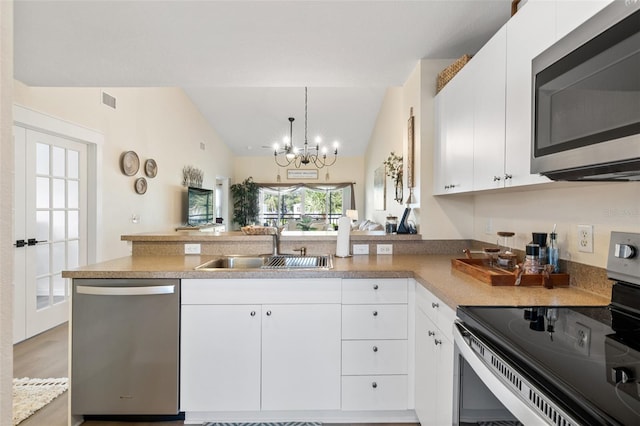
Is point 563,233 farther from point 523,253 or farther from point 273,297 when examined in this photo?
point 273,297

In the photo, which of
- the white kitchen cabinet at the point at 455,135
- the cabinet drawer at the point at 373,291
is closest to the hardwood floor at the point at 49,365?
the cabinet drawer at the point at 373,291

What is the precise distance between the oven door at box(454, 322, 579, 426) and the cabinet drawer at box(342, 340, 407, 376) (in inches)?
26.0

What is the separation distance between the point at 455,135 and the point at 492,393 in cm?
157

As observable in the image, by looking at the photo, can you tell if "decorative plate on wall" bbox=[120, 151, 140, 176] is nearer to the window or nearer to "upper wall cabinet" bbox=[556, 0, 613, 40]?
"upper wall cabinet" bbox=[556, 0, 613, 40]

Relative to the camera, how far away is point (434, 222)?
2.54 meters

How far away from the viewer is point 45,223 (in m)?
3.37

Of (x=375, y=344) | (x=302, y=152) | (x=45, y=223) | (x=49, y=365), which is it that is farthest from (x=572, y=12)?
(x=302, y=152)

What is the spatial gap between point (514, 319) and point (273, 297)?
1222 millimetres

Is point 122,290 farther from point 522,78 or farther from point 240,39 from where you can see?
point 522,78

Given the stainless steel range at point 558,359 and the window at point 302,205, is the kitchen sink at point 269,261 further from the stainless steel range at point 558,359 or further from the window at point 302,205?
the window at point 302,205

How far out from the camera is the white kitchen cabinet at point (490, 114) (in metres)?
1.57

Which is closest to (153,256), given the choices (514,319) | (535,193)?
(514,319)

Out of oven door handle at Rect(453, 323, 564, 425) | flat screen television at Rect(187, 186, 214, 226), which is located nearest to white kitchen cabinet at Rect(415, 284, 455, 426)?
oven door handle at Rect(453, 323, 564, 425)

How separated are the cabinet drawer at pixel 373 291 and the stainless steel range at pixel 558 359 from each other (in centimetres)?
66
